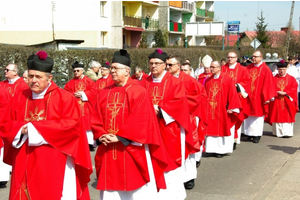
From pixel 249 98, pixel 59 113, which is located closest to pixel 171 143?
pixel 59 113

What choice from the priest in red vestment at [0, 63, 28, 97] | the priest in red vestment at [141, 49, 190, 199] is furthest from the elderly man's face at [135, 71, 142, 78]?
the priest in red vestment at [141, 49, 190, 199]

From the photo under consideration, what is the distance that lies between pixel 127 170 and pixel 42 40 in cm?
2743

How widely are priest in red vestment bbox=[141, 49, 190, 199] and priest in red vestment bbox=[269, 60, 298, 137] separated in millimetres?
6525

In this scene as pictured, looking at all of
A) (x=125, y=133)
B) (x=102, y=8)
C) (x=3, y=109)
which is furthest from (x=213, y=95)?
(x=102, y=8)

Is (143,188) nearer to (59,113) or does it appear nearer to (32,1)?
(59,113)

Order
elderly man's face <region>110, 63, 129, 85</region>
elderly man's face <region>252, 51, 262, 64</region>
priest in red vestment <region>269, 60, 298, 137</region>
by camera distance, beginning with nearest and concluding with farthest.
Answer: elderly man's face <region>110, 63, 129, 85</region> → elderly man's face <region>252, 51, 262, 64</region> → priest in red vestment <region>269, 60, 298, 137</region>

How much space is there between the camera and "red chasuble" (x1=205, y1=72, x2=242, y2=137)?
31.4 feet

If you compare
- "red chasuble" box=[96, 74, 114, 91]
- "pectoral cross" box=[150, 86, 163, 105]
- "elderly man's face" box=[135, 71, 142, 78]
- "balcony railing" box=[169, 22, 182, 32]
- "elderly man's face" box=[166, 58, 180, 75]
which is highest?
"balcony railing" box=[169, 22, 182, 32]

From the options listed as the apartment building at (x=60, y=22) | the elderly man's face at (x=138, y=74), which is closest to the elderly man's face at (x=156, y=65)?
the elderly man's face at (x=138, y=74)

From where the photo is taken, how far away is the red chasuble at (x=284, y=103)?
1247cm

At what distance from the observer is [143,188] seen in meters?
5.34

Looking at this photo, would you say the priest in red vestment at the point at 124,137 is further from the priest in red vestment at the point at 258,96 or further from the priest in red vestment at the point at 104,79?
the priest in red vestment at the point at 258,96

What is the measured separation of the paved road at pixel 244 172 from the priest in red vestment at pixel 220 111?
0.30 metres

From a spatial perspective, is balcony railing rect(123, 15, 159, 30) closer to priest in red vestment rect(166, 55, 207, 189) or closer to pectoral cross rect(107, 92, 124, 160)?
priest in red vestment rect(166, 55, 207, 189)
